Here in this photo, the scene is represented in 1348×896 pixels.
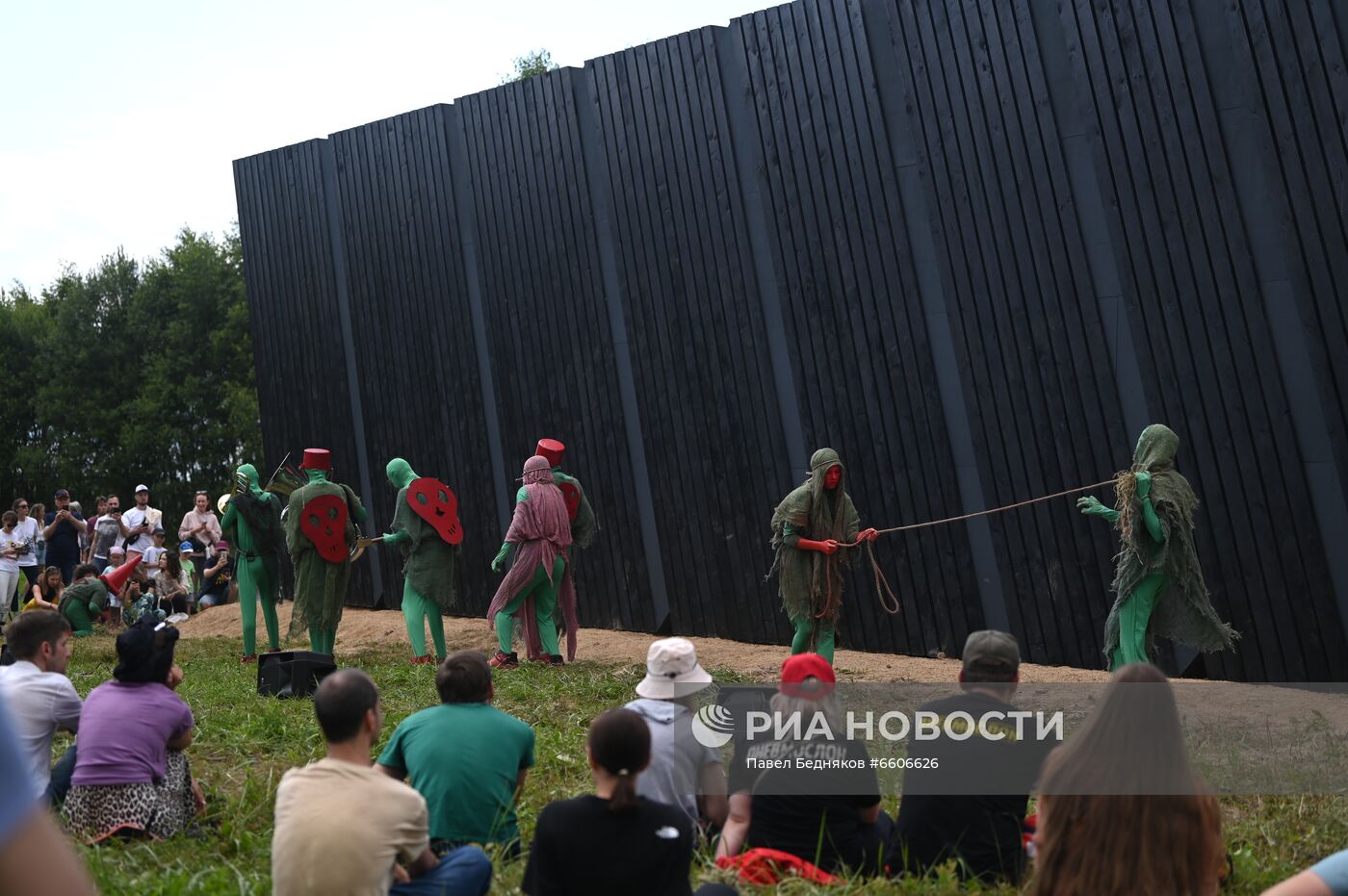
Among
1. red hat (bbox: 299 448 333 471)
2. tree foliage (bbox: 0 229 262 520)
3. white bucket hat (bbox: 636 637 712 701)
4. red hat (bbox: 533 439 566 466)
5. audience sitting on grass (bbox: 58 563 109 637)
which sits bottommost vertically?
white bucket hat (bbox: 636 637 712 701)

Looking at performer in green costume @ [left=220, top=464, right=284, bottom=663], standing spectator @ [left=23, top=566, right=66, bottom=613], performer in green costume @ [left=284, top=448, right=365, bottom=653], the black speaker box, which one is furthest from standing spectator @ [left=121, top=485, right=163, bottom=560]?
the black speaker box

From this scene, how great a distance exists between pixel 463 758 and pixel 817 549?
204 inches

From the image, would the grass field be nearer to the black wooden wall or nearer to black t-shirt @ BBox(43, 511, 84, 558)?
the black wooden wall

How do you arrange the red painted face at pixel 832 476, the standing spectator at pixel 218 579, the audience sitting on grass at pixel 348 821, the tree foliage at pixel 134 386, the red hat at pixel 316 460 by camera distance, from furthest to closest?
the tree foliage at pixel 134 386 < the standing spectator at pixel 218 579 < the red hat at pixel 316 460 < the red painted face at pixel 832 476 < the audience sitting on grass at pixel 348 821

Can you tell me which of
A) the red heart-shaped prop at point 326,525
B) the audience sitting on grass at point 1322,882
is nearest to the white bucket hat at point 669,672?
the audience sitting on grass at point 1322,882

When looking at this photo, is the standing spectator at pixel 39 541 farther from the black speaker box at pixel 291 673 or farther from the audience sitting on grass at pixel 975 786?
the audience sitting on grass at pixel 975 786

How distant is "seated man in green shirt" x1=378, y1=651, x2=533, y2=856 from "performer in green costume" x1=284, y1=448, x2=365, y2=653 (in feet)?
21.5

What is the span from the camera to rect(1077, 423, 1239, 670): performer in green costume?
809cm

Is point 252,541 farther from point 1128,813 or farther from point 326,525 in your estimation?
point 1128,813

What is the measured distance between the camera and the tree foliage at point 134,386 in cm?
3153

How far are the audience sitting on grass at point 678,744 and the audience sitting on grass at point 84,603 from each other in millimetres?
11186

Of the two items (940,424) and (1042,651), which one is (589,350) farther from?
(1042,651)

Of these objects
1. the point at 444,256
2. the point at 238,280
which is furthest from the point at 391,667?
the point at 238,280

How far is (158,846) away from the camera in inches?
205
